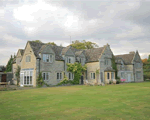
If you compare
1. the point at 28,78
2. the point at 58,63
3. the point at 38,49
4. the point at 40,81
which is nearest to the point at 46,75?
the point at 40,81

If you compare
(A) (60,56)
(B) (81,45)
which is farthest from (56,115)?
(B) (81,45)

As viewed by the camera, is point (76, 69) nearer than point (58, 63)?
No

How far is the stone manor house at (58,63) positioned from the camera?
31844 mm

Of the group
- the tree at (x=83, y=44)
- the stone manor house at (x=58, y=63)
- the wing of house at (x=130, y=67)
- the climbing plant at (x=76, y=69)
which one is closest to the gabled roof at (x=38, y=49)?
the stone manor house at (x=58, y=63)

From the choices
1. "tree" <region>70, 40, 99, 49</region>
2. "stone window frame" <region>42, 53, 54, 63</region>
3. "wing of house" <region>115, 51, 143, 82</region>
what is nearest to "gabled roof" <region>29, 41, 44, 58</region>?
"stone window frame" <region>42, 53, 54, 63</region>

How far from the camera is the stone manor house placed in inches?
1254

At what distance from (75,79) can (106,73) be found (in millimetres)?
8311

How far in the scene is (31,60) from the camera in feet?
106

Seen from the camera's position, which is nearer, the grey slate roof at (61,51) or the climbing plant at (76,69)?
the grey slate roof at (61,51)

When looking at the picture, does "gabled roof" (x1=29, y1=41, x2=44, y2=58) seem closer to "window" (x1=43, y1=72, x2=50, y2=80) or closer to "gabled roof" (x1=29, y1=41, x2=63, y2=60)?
"gabled roof" (x1=29, y1=41, x2=63, y2=60)

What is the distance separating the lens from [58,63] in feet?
113

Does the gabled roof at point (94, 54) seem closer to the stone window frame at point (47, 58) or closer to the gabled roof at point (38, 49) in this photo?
the gabled roof at point (38, 49)

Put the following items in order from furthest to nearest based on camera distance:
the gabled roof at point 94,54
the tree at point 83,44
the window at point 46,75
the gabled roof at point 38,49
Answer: the tree at point 83,44 → the gabled roof at point 94,54 → the window at point 46,75 → the gabled roof at point 38,49

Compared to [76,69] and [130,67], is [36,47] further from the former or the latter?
[130,67]
